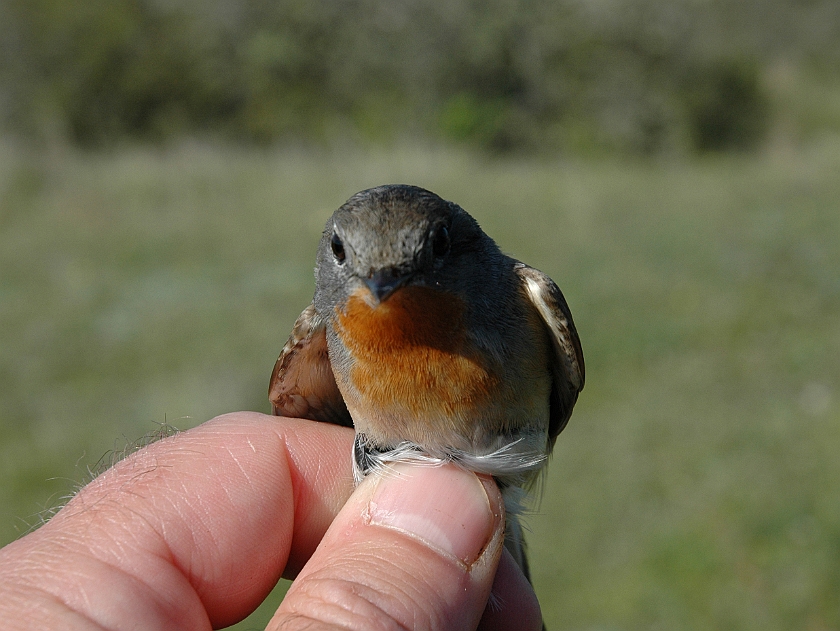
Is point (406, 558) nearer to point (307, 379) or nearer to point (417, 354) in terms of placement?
point (417, 354)

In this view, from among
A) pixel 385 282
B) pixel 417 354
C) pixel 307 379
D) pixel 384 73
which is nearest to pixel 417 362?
pixel 417 354

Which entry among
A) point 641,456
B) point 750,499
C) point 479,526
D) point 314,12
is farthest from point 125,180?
point 479,526

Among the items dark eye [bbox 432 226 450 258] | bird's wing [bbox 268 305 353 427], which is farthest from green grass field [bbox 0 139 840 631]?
dark eye [bbox 432 226 450 258]

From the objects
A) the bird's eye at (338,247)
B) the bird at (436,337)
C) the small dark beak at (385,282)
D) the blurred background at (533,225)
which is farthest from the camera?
the blurred background at (533,225)

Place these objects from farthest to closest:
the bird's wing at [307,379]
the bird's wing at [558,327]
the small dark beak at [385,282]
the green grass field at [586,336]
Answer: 1. the green grass field at [586,336]
2. the bird's wing at [307,379]
3. the bird's wing at [558,327]
4. the small dark beak at [385,282]

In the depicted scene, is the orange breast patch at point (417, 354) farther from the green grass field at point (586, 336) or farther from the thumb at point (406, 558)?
the green grass field at point (586, 336)

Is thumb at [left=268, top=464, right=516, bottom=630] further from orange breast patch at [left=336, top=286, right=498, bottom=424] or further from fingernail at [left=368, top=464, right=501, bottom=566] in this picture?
Result: orange breast patch at [left=336, top=286, right=498, bottom=424]

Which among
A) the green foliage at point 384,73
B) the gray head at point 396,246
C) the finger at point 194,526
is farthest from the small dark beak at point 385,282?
the green foliage at point 384,73
